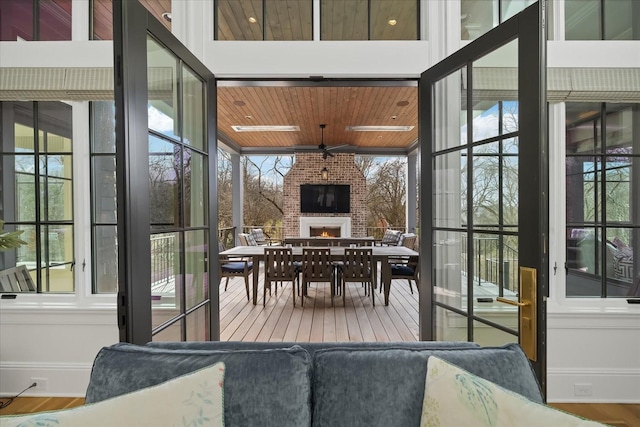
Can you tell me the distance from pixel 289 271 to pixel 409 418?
3.71 meters

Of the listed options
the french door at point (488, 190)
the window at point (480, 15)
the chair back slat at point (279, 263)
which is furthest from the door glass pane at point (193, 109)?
the chair back slat at point (279, 263)

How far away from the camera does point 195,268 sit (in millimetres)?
→ 2033

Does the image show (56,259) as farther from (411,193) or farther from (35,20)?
(411,193)

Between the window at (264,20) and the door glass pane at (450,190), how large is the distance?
136cm

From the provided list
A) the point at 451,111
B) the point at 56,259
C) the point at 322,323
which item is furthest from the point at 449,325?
the point at 56,259

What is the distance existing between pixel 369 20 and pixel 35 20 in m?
2.54

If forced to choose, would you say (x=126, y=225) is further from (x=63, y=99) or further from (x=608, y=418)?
(x=608, y=418)

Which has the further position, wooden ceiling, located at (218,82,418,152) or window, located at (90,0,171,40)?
wooden ceiling, located at (218,82,418,152)

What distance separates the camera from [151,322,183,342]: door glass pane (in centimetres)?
157

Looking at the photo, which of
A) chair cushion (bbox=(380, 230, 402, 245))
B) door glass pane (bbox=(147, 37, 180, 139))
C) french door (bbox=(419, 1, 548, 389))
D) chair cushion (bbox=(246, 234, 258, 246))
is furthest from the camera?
chair cushion (bbox=(380, 230, 402, 245))

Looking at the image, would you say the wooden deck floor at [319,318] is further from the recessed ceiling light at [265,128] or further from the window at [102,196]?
the recessed ceiling light at [265,128]

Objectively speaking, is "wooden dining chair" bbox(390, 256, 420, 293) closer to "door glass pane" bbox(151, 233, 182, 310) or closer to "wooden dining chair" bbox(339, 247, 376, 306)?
"wooden dining chair" bbox(339, 247, 376, 306)

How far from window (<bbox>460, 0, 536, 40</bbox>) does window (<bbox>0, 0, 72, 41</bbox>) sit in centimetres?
293

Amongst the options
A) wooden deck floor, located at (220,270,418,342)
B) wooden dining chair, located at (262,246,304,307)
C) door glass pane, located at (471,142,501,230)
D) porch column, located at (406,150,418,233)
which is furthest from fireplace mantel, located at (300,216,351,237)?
door glass pane, located at (471,142,501,230)
